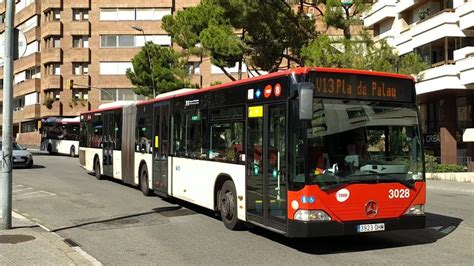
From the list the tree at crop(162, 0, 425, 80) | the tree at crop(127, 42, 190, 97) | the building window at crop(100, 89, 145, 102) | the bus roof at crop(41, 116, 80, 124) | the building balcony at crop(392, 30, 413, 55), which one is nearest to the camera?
the tree at crop(162, 0, 425, 80)

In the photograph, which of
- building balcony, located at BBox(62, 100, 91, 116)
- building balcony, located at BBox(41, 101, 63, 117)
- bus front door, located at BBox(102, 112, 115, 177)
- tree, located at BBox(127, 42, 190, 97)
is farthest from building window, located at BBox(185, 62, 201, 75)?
bus front door, located at BBox(102, 112, 115, 177)

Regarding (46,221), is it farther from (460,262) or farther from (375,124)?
(460,262)

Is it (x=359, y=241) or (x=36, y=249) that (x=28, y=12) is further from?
(x=359, y=241)

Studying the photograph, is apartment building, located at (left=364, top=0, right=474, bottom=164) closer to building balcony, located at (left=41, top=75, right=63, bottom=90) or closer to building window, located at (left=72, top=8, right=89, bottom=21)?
building window, located at (left=72, top=8, right=89, bottom=21)

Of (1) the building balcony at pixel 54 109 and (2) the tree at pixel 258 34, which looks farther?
(1) the building balcony at pixel 54 109

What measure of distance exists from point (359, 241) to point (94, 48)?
6282cm

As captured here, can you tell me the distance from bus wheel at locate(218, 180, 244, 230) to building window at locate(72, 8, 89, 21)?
62584 mm

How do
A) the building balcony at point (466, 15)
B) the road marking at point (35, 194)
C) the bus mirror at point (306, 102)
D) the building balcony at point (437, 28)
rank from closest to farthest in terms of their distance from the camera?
1. the bus mirror at point (306, 102)
2. the road marking at point (35, 194)
3. the building balcony at point (466, 15)
4. the building balcony at point (437, 28)

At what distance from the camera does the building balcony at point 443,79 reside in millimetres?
29539

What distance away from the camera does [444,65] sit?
1187 inches

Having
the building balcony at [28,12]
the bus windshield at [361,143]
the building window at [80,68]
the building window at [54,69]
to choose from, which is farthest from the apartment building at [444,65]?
the building balcony at [28,12]

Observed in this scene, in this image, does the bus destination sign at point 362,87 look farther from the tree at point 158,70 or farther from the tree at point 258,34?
the tree at point 158,70

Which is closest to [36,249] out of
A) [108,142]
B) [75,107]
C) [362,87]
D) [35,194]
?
[362,87]

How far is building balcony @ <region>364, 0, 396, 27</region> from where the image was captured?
38.9 m
